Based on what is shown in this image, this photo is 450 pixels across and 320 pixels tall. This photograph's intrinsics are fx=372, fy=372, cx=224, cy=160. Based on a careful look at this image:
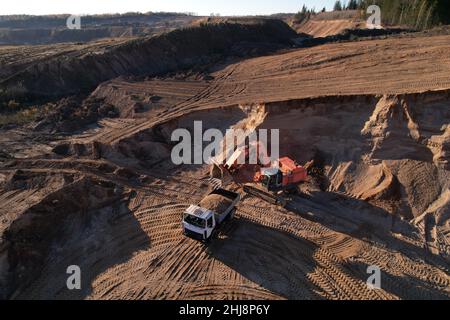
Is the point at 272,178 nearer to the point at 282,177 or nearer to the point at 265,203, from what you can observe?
the point at 282,177

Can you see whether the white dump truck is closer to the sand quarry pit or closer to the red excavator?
the sand quarry pit

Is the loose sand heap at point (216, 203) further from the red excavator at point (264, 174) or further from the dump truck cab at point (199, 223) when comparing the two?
the red excavator at point (264, 174)

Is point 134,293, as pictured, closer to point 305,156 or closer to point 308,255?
point 308,255

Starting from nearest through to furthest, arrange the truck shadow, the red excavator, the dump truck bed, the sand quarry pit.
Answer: the truck shadow
the sand quarry pit
the dump truck bed
the red excavator

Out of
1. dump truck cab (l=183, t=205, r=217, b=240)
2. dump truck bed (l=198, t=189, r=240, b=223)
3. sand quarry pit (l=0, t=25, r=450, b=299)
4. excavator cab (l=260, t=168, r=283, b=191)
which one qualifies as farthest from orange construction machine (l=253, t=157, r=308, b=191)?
dump truck cab (l=183, t=205, r=217, b=240)
